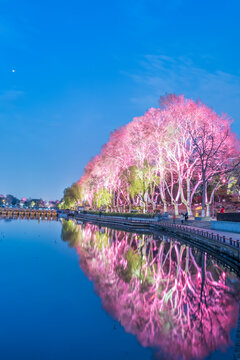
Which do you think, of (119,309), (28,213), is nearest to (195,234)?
(119,309)

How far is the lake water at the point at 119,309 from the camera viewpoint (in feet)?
37.6

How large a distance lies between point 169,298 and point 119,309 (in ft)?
8.87

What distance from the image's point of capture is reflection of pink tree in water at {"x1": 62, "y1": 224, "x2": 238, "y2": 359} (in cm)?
1191

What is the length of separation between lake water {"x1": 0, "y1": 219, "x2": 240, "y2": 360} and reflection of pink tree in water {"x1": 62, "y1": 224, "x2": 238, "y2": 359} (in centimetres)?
4

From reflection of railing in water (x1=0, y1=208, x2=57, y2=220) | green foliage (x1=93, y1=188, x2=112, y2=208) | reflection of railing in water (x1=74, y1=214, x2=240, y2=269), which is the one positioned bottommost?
reflection of railing in water (x1=74, y1=214, x2=240, y2=269)

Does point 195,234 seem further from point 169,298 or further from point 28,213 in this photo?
point 28,213

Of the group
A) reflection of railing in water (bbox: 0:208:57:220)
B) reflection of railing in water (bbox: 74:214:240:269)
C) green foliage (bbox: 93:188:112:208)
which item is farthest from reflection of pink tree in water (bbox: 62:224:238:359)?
reflection of railing in water (bbox: 0:208:57:220)

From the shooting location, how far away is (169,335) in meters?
12.2

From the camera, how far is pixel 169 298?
16625 millimetres

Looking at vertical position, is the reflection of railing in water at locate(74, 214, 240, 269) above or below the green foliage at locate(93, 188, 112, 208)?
below

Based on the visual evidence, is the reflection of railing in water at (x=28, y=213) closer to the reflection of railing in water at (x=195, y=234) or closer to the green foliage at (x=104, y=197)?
the green foliage at (x=104, y=197)

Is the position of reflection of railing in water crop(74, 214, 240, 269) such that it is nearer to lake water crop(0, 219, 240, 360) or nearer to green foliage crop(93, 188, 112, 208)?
lake water crop(0, 219, 240, 360)

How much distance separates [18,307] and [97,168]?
221 feet

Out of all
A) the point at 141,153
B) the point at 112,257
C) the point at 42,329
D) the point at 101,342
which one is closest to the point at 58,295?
the point at 42,329
